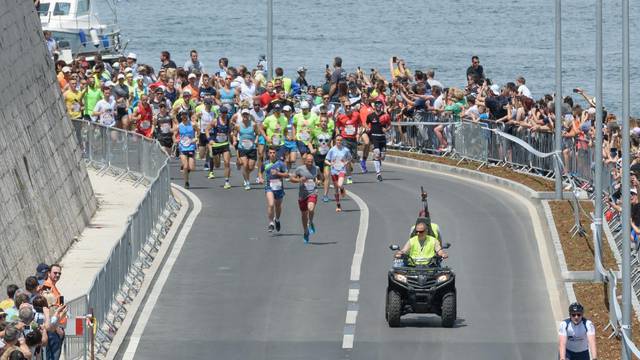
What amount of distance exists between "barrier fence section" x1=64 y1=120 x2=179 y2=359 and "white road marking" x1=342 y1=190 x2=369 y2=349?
3.49 m

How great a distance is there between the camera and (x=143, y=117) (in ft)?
135

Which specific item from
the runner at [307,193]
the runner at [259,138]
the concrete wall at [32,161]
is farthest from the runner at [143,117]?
the runner at [307,193]

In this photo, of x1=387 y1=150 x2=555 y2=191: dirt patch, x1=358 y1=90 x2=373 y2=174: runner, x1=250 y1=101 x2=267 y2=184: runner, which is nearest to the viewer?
x1=387 y1=150 x2=555 y2=191: dirt patch

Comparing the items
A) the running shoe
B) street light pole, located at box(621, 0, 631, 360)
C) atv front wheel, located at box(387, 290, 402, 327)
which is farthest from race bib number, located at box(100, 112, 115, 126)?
street light pole, located at box(621, 0, 631, 360)

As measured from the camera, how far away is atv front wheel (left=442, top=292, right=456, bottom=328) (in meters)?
25.1

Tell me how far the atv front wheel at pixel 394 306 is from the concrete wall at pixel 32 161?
6.18 meters

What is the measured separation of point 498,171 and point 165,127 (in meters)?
8.15

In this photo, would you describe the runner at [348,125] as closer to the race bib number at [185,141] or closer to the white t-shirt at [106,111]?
the race bib number at [185,141]

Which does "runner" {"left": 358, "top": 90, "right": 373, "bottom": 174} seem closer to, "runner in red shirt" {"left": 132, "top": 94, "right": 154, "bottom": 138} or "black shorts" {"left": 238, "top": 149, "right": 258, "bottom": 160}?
"black shorts" {"left": 238, "top": 149, "right": 258, "bottom": 160}

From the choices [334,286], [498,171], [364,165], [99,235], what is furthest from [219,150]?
[334,286]

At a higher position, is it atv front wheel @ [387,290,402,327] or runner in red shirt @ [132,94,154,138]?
runner in red shirt @ [132,94,154,138]

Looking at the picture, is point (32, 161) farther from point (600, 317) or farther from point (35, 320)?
point (35, 320)

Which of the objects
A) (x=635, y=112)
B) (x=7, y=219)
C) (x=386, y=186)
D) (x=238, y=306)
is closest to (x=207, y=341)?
(x=238, y=306)

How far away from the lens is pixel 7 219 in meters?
28.3
